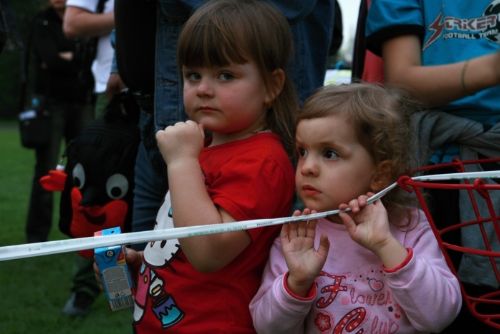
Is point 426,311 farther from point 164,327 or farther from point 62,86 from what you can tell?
point 62,86


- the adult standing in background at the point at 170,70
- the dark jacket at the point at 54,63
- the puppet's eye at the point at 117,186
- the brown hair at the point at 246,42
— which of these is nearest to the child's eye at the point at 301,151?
the brown hair at the point at 246,42

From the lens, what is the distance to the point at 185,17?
2268 mm

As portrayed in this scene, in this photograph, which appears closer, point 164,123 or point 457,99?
point 457,99

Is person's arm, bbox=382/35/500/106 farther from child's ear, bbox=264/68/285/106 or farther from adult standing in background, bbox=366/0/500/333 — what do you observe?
child's ear, bbox=264/68/285/106

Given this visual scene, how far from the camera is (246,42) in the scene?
2.00 meters

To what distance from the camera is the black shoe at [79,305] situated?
436 cm

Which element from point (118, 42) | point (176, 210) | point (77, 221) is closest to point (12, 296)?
point (77, 221)

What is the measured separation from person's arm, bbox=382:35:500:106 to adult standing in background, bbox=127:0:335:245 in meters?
0.27

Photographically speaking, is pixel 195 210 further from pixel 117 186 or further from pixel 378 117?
pixel 117 186

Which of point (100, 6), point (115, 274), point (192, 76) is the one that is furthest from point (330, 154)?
point (100, 6)

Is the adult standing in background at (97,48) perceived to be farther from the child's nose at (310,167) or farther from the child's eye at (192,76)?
the child's nose at (310,167)

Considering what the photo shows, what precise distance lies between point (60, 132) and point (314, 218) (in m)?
4.23

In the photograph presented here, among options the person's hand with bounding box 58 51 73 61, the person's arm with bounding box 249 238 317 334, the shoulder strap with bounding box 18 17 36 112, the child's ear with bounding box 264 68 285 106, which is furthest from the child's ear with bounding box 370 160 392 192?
the shoulder strap with bounding box 18 17 36 112

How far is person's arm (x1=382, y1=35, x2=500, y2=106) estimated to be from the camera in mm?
1925
